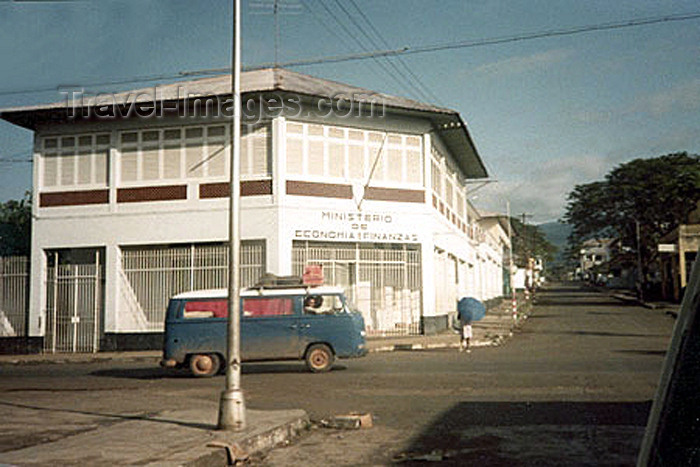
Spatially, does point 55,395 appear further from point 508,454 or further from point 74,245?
point 74,245

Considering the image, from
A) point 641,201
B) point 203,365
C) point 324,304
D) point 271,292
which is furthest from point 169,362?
point 641,201

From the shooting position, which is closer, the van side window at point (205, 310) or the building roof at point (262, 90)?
the van side window at point (205, 310)

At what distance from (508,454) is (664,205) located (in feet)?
Answer: 166

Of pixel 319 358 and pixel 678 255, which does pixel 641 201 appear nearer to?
pixel 678 255

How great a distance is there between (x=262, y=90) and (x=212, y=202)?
4.27 m

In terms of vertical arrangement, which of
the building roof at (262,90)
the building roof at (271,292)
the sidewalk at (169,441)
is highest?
the building roof at (262,90)

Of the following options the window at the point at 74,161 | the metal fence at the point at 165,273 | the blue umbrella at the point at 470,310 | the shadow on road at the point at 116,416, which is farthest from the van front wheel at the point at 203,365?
the window at the point at 74,161

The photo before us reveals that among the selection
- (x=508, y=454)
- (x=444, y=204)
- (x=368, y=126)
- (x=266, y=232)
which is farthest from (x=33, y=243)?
(x=508, y=454)

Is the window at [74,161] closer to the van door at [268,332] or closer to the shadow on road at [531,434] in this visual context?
the van door at [268,332]

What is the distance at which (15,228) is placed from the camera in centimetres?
4225

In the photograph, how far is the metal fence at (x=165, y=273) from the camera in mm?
24172

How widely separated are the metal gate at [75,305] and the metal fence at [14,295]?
1048 mm

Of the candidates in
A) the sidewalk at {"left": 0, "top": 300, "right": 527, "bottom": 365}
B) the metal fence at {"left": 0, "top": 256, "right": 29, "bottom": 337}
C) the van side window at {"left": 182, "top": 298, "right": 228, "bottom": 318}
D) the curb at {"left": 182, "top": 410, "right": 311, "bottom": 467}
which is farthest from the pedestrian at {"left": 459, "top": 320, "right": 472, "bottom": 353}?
the metal fence at {"left": 0, "top": 256, "right": 29, "bottom": 337}

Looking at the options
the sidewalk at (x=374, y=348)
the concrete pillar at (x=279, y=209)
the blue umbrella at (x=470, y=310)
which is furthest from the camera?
the concrete pillar at (x=279, y=209)
